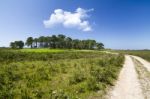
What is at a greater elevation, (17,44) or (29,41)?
(29,41)

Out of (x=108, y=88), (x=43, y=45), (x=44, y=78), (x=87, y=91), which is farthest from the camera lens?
(x=43, y=45)

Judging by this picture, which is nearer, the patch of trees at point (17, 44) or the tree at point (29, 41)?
the patch of trees at point (17, 44)

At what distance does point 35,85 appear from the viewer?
15141 millimetres

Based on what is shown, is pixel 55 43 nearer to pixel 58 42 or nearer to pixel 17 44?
pixel 58 42

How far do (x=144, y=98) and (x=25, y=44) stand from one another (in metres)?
141

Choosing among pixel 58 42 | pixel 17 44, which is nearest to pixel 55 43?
pixel 58 42

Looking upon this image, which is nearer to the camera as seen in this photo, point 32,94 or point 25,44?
point 32,94

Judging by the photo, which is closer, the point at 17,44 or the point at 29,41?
the point at 17,44

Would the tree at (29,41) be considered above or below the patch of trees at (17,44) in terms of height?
above

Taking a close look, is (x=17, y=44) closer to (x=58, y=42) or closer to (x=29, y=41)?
(x=29, y=41)

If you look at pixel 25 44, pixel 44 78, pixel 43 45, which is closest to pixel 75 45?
pixel 43 45

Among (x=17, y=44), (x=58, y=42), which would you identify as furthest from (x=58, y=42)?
(x=17, y=44)

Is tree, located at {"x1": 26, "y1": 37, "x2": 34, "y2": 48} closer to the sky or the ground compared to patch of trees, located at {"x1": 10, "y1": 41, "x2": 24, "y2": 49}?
closer to the sky

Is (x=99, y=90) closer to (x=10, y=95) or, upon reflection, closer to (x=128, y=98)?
(x=128, y=98)
